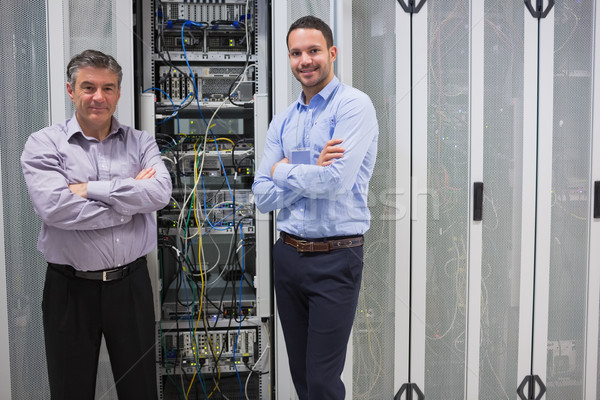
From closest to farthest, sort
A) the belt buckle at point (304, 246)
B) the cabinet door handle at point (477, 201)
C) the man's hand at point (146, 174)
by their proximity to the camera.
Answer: the belt buckle at point (304, 246)
the man's hand at point (146, 174)
the cabinet door handle at point (477, 201)

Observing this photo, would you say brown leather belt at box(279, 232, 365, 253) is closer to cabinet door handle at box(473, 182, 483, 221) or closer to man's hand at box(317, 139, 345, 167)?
man's hand at box(317, 139, 345, 167)

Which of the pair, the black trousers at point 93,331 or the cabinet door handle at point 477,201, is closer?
the black trousers at point 93,331

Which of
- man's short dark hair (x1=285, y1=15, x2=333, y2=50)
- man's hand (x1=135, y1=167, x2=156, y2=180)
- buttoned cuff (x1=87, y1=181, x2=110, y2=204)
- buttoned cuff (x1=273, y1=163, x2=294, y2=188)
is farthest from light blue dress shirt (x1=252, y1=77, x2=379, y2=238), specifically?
buttoned cuff (x1=87, y1=181, x2=110, y2=204)

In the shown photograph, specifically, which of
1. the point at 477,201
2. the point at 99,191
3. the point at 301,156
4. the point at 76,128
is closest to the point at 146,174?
the point at 99,191

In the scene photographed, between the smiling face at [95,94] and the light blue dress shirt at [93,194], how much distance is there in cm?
9

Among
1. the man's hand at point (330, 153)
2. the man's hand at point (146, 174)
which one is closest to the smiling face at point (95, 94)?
the man's hand at point (146, 174)

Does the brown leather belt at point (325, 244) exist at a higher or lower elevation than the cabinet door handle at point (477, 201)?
lower

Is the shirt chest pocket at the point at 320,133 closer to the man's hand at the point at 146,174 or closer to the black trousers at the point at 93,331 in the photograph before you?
the man's hand at the point at 146,174

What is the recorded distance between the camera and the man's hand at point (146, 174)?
1796mm

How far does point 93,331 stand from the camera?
5.95 feet

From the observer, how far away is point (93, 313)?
1.80m

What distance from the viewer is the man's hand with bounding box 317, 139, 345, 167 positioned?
157 centimetres

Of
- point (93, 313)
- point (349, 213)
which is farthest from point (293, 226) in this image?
point (93, 313)

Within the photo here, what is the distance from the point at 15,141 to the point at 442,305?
2.17 meters
